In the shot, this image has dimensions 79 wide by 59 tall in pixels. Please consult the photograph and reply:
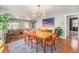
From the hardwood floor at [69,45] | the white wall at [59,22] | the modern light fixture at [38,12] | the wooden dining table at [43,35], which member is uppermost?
the modern light fixture at [38,12]

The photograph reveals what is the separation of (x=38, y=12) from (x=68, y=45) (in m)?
1.06

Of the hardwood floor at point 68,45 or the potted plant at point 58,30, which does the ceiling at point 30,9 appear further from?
the hardwood floor at point 68,45

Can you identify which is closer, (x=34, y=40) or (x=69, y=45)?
(x=69, y=45)

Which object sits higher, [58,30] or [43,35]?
[58,30]

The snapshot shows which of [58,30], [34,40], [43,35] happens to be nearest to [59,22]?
[58,30]

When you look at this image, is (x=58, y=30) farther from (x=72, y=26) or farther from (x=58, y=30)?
(x=72, y=26)

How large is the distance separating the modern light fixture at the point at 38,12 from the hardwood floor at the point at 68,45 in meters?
0.73

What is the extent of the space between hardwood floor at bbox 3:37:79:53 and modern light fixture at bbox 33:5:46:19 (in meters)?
0.73

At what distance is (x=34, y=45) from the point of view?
233 centimetres

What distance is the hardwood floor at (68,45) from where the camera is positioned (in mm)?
2203

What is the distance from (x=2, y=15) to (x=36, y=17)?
→ 79 centimetres

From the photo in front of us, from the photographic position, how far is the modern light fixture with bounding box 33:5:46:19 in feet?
7.21

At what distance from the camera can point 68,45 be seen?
87.9 inches

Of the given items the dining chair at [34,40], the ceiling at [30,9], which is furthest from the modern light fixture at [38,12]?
the dining chair at [34,40]
